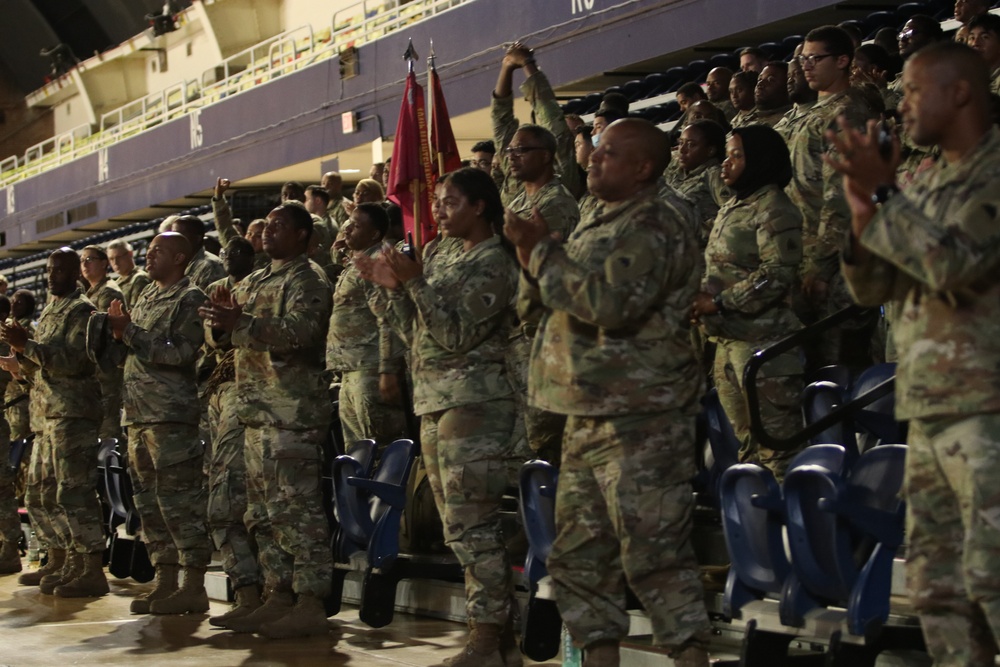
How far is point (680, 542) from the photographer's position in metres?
4.13

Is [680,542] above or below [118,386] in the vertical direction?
below

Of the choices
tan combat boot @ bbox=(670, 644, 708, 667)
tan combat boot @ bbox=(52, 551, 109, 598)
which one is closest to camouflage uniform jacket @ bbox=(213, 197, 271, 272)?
tan combat boot @ bbox=(52, 551, 109, 598)

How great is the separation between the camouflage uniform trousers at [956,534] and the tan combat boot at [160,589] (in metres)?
4.57

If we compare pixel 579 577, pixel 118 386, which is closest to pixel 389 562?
pixel 579 577

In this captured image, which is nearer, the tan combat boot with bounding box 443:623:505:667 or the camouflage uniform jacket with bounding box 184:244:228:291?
the tan combat boot with bounding box 443:623:505:667

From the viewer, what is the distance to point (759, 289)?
5445 millimetres

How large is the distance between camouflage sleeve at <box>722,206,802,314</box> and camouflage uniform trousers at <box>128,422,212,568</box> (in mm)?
2852

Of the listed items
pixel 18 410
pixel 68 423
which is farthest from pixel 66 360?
pixel 18 410

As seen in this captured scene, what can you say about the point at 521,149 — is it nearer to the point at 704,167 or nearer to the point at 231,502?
the point at 704,167

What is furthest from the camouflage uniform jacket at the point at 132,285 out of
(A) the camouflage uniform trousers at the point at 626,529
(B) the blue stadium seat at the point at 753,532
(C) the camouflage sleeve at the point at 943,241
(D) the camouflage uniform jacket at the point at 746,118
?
(C) the camouflage sleeve at the point at 943,241

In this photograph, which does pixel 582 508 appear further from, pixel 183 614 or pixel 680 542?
pixel 183 614

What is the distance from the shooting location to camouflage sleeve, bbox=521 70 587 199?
7207 mm

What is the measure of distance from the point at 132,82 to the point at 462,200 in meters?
26.6

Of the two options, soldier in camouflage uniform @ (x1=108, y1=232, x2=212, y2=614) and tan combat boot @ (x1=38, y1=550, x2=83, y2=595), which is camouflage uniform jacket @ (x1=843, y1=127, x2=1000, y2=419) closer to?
soldier in camouflage uniform @ (x1=108, y1=232, x2=212, y2=614)
